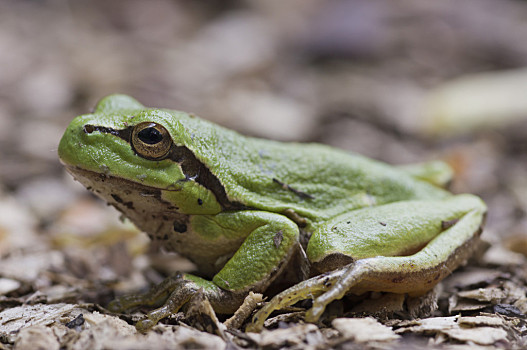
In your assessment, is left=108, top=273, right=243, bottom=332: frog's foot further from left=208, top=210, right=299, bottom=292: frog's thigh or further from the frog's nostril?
the frog's nostril

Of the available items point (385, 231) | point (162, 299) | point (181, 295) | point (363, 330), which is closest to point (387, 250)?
point (385, 231)

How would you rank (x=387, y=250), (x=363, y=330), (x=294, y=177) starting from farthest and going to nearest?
(x=294, y=177) < (x=387, y=250) < (x=363, y=330)

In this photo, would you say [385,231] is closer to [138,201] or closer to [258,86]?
[138,201]

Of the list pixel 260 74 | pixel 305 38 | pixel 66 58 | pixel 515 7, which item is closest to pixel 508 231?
pixel 260 74

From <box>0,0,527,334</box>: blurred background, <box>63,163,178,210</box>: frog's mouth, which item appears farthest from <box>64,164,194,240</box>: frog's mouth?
<box>0,0,527,334</box>: blurred background

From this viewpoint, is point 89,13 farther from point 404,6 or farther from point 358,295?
point 358,295

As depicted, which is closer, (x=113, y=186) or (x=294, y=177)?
(x=113, y=186)

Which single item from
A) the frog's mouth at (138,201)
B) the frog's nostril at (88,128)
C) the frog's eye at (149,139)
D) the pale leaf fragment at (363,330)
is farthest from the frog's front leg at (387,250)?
the frog's nostril at (88,128)
